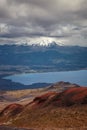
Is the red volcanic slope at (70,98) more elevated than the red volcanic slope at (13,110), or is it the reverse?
the red volcanic slope at (70,98)

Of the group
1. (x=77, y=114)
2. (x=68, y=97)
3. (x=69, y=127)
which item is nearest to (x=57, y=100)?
→ (x=68, y=97)

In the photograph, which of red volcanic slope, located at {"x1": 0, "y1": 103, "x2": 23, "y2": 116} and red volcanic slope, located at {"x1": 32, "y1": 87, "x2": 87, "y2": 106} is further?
red volcanic slope, located at {"x1": 0, "y1": 103, "x2": 23, "y2": 116}

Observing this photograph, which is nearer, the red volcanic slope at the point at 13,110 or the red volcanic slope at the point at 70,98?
the red volcanic slope at the point at 70,98

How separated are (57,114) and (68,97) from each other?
14.5 meters

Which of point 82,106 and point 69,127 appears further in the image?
point 82,106

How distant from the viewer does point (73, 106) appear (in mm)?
76125

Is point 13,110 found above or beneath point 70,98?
beneath

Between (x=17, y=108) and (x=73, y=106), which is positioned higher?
(x=73, y=106)

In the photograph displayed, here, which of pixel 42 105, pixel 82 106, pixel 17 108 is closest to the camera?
pixel 82 106

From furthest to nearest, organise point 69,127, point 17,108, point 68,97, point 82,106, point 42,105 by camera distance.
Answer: point 17,108, point 42,105, point 68,97, point 82,106, point 69,127

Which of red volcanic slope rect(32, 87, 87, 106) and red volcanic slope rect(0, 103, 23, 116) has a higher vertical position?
red volcanic slope rect(32, 87, 87, 106)

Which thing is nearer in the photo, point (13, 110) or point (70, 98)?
point (70, 98)

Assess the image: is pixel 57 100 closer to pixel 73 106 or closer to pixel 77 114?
pixel 73 106

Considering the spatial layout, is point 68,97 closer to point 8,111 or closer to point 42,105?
point 42,105
